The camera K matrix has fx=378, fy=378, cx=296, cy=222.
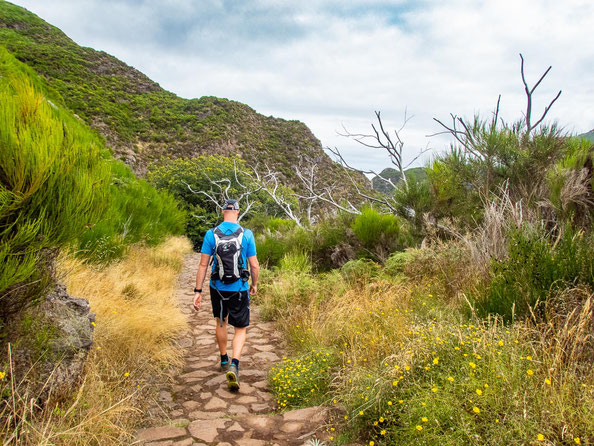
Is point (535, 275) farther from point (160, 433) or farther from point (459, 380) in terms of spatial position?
point (160, 433)

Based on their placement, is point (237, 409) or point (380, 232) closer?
point (237, 409)

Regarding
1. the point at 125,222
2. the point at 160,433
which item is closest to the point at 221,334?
the point at 160,433

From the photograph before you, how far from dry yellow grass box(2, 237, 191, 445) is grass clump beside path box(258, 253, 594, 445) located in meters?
1.30

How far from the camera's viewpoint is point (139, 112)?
43062 millimetres

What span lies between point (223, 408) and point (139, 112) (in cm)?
4544

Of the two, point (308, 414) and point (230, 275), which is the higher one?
point (230, 275)

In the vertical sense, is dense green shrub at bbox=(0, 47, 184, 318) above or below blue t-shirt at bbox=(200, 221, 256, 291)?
above

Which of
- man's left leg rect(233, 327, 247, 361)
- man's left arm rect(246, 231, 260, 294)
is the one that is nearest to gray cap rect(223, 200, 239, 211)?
man's left arm rect(246, 231, 260, 294)

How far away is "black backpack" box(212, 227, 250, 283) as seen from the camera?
395cm

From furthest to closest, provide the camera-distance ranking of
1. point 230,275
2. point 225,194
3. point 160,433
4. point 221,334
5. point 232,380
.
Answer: point 225,194, point 221,334, point 230,275, point 232,380, point 160,433

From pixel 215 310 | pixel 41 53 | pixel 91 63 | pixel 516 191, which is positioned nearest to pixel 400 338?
pixel 215 310

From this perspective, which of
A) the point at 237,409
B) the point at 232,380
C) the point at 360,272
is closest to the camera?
the point at 237,409

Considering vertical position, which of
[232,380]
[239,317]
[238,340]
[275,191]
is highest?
[275,191]

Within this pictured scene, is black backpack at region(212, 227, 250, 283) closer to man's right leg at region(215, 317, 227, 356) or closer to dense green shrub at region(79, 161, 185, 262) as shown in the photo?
man's right leg at region(215, 317, 227, 356)
